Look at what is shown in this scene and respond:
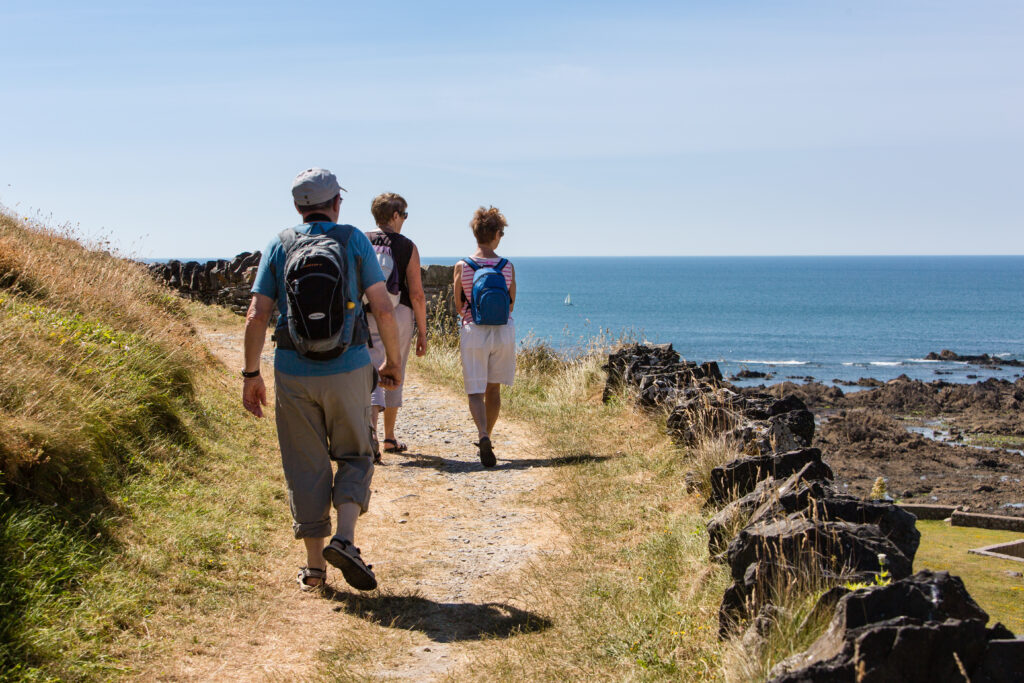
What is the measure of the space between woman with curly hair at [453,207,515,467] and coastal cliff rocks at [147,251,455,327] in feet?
34.7

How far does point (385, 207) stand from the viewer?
7.23 metres

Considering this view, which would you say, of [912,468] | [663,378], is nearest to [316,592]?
[663,378]

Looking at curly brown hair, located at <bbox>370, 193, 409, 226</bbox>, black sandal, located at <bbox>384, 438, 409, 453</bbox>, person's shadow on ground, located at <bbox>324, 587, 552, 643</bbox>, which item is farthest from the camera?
black sandal, located at <bbox>384, 438, 409, 453</bbox>

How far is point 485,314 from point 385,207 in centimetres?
124

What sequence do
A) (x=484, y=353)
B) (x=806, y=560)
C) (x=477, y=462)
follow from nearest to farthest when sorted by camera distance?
(x=806, y=560), (x=484, y=353), (x=477, y=462)

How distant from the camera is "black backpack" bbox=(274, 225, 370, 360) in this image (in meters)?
4.22

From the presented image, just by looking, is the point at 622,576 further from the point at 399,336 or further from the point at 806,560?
the point at 399,336

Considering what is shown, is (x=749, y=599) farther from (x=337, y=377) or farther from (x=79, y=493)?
(x=79, y=493)

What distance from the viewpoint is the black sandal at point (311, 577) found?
477 centimetres

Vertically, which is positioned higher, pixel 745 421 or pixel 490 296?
pixel 490 296

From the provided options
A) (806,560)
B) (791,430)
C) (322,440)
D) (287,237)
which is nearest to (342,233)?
(287,237)

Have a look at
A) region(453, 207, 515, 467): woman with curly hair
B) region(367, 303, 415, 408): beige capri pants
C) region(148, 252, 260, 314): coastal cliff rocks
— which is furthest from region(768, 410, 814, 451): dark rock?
region(148, 252, 260, 314): coastal cliff rocks

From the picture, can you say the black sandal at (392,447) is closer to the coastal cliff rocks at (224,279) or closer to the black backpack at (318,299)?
the black backpack at (318,299)

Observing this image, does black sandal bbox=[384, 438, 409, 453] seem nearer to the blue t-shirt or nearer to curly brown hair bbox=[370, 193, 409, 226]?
curly brown hair bbox=[370, 193, 409, 226]
